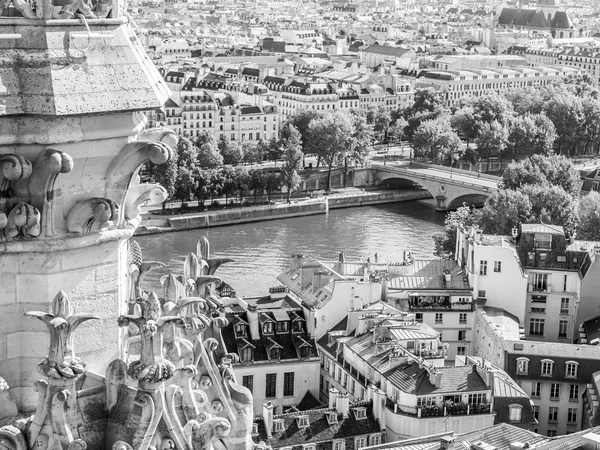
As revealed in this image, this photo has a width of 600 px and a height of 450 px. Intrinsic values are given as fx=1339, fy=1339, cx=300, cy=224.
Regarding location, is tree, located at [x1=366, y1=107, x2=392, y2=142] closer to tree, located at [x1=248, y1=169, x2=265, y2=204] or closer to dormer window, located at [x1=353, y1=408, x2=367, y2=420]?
tree, located at [x1=248, y1=169, x2=265, y2=204]

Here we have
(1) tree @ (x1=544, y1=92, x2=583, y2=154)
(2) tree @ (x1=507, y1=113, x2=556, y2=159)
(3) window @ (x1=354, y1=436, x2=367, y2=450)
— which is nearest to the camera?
(3) window @ (x1=354, y1=436, x2=367, y2=450)

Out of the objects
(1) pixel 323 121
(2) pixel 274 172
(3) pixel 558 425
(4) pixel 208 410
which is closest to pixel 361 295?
(3) pixel 558 425

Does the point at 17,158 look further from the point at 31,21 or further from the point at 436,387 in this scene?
the point at 436,387

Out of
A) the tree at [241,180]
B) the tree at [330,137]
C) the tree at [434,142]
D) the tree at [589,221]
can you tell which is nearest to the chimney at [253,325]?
the tree at [589,221]

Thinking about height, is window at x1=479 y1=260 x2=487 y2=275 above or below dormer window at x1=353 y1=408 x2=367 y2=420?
above

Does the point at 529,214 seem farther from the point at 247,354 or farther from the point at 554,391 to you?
the point at 247,354

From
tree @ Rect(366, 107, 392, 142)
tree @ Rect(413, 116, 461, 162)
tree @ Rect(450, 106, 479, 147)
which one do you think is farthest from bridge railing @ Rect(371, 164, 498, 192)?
tree @ Rect(366, 107, 392, 142)

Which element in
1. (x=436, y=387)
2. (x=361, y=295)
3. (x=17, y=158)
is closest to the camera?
(x=17, y=158)
